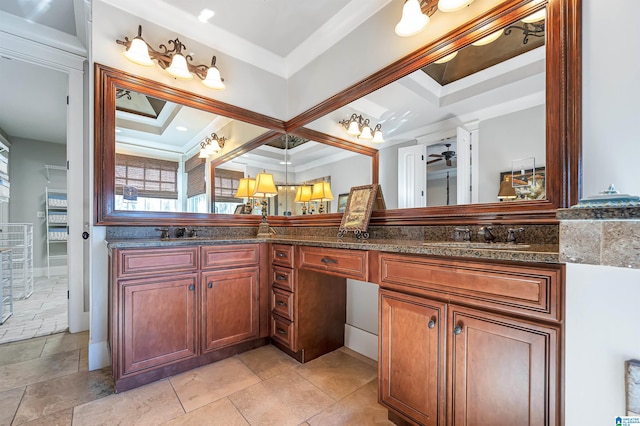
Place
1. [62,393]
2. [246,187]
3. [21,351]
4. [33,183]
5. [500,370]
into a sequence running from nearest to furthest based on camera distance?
[500,370] < [62,393] < [21,351] < [246,187] < [33,183]

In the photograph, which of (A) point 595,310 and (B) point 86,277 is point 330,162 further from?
(B) point 86,277

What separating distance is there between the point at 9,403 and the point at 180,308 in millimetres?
966

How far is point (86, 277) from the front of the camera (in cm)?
267

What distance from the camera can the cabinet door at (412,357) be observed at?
1199mm

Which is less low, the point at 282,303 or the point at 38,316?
the point at 282,303

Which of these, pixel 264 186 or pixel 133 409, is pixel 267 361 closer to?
pixel 133 409

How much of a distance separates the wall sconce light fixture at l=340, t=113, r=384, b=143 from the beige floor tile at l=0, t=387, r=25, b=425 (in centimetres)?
271

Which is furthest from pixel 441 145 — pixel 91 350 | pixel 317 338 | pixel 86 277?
pixel 86 277

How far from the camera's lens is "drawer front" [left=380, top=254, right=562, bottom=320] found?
2.98 feet

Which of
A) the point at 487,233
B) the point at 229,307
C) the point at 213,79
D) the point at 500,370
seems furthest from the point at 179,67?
the point at 500,370

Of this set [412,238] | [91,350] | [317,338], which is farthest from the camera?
[317,338]

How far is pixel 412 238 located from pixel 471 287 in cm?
78

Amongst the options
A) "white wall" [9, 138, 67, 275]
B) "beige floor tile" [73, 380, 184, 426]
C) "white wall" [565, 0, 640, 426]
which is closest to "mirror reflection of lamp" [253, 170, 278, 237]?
"beige floor tile" [73, 380, 184, 426]

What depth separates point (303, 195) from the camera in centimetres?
283
